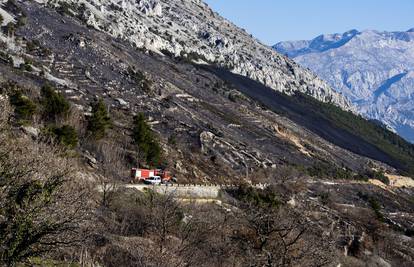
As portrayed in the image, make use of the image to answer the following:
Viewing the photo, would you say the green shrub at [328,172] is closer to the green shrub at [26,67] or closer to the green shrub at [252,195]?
the green shrub at [252,195]

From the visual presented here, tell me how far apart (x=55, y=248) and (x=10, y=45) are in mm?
71210

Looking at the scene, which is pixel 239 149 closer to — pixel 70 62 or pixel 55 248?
pixel 70 62

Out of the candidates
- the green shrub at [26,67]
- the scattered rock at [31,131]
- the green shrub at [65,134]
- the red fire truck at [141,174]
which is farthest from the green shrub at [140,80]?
the scattered rock at [31,131]

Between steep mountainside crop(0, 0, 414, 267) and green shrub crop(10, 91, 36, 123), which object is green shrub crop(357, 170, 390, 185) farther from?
green shrub crop(10, 91, 36, 123)

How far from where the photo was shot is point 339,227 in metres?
68.5

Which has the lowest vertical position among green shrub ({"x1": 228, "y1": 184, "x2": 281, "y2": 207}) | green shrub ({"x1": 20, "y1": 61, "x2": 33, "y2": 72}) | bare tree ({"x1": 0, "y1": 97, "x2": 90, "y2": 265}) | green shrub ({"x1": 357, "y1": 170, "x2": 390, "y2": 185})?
green shrub ({"x1": 357, "y1": 170, "x2": 390, "y2": 185})

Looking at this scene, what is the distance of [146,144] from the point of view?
2547 inches

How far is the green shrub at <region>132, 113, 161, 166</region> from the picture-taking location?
63969 millimetres

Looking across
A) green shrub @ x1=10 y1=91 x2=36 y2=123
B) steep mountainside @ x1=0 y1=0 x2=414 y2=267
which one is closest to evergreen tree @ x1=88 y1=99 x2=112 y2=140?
steep mountainside @ x1=0 y1=0 x2=414 y2=267

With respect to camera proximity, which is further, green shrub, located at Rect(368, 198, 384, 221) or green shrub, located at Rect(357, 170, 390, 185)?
green shrub, located at Rect(357, 170, 390, 185)

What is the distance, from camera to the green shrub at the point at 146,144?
6397 cm

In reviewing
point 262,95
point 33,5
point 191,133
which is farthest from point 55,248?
point 262,95

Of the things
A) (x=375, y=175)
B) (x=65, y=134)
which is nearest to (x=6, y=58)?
(x=65, y=134)

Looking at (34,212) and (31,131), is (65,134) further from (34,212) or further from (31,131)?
(34,212)
